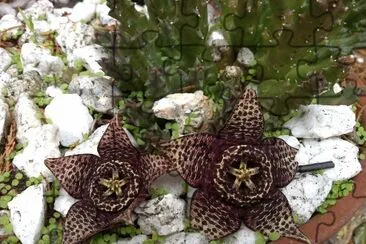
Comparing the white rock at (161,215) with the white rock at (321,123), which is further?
the white rock at (321,123)

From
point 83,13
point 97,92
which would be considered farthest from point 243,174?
point 83,13

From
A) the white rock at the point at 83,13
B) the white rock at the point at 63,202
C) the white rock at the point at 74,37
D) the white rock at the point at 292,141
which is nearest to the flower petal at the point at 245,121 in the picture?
the white rock at the point at 292,141

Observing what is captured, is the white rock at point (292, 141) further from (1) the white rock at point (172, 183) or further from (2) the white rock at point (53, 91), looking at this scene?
(2) the white rock at point (53, 91)

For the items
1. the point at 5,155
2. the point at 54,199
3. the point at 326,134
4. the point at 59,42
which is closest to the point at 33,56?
the point at 59,42

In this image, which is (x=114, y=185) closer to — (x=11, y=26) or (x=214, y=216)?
(x=214, y=216)

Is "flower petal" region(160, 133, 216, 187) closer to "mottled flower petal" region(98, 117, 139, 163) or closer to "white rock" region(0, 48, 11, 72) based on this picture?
"mottled flower petal" region(98, 117, 139, 163)
